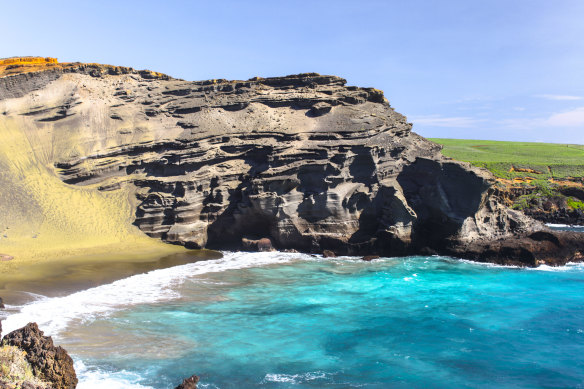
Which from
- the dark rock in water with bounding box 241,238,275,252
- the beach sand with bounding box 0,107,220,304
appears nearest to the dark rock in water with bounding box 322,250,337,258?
the dark rock in water with bounding box 241,238,275,252

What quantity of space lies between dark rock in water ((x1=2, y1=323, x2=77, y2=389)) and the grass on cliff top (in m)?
67.6

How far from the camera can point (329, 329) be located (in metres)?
19.5

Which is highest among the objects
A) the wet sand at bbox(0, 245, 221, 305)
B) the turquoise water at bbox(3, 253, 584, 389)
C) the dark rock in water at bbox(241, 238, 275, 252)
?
the dark rock in water at bbox(241, 238, 275, 252)

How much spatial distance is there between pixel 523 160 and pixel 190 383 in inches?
3418

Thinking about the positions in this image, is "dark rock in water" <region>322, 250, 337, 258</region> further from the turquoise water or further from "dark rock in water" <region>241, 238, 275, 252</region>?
"dark rock in water" <region>241, 238, 275, 252</region>

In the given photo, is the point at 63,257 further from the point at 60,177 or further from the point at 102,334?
the point at 102,334

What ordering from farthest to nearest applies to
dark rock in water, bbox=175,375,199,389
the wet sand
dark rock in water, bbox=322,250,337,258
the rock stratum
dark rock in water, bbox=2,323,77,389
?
1. the rock stratum
2. dark rock in water, bbox=322,250,337,258
3. the wet sand
4. dark rock in water, bbox=175,375,199,389
5. dark rock in water, bbox=2,323,77,389

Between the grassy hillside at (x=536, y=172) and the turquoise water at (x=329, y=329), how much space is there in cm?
3109

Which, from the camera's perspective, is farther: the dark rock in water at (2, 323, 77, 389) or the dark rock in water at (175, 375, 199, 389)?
the dark rock in water at (175, 375, 199, 389)

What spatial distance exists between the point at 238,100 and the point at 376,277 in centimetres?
2362

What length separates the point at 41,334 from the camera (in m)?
13.5

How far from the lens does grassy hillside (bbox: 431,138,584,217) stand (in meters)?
56.2

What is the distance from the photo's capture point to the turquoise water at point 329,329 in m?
15.3

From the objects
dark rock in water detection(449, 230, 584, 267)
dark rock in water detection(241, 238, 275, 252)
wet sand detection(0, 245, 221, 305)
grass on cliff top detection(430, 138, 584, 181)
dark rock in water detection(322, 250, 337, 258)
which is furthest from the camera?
grass on cliff top detection(430, 138, 584, 181)
